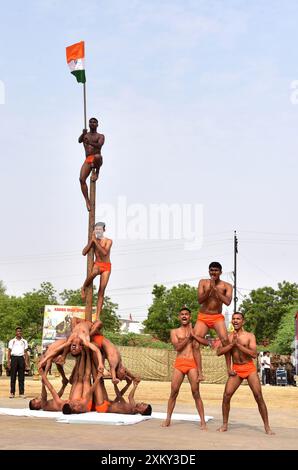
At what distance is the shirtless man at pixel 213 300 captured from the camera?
1327 cm

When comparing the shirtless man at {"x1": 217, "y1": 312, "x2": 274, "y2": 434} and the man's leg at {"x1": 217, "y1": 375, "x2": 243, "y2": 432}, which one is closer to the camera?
the shirtless man at {"x1": 217, "y1": 312, "x2": 274, "y2": 434}

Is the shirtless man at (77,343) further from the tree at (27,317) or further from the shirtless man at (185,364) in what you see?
the tree at (27,317)

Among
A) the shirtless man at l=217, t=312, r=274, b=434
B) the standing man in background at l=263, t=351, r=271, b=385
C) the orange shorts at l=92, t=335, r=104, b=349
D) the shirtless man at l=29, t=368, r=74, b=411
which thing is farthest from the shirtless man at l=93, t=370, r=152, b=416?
the standing man in background at l=263, t=351, r=271, b=385

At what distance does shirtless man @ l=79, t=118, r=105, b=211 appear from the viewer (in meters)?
15.8

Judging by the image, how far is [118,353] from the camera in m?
14.8

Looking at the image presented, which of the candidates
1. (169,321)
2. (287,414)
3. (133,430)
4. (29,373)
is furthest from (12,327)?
(133,430)

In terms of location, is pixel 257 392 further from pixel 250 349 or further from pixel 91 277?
pixel 91 277

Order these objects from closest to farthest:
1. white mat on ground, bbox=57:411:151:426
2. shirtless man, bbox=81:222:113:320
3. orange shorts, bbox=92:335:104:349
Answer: white mat on ground, bbox=57:411:151:426, orange shorts, bbox=92:335:104:349, shirtless man, bbox=81:222:113:320

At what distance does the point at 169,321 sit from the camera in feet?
276

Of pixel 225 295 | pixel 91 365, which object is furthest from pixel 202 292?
pixel 91 365

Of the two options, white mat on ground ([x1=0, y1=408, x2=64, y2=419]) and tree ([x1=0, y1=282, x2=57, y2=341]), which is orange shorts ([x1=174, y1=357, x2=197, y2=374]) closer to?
white mat on ground ([x1=0, y1=408, x2=64, y2=419])

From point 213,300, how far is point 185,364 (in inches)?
51.1
